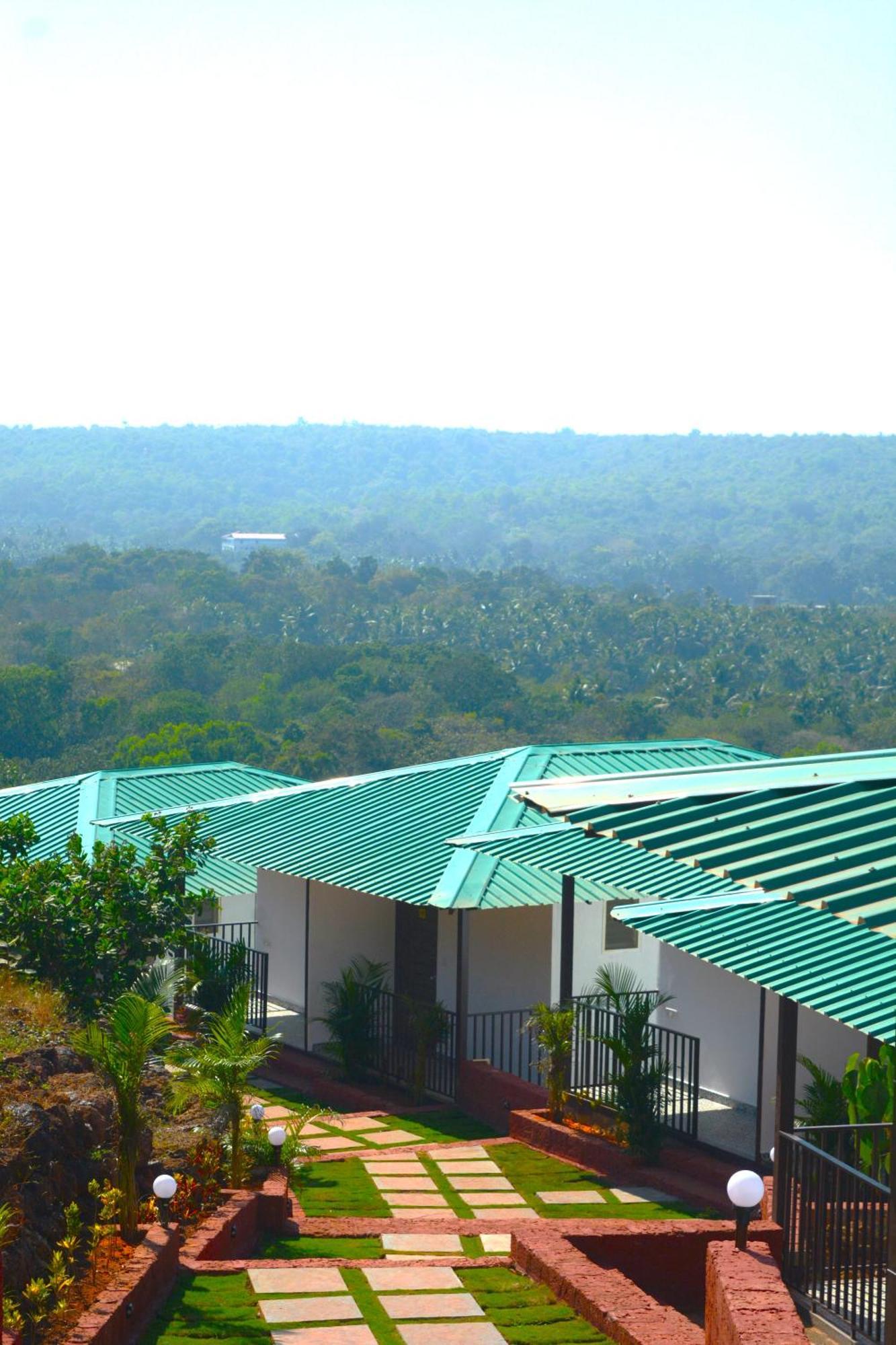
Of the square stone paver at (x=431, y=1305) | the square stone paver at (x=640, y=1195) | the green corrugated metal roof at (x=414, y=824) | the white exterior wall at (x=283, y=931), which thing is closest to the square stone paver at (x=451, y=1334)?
the square stone paver at (x=431, y=1305)

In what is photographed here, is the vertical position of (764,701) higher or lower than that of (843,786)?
lower

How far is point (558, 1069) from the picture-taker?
14.6 metres

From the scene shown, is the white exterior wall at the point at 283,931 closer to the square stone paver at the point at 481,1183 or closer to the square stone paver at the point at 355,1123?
the square stone paver at the point at 355,1123

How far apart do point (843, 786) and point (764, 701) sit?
76511 mm

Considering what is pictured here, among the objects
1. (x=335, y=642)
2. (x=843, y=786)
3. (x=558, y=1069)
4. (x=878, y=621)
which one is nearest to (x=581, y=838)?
(x=558, y=1069)

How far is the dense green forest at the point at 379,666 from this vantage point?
223 ft

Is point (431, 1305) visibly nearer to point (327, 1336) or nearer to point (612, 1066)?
point (327, 1336)

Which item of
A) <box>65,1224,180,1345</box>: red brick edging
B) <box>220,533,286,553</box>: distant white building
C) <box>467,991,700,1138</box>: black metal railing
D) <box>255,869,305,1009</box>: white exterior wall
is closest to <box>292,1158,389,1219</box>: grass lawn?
<box>467,991,700,1138</box>: black metal railing

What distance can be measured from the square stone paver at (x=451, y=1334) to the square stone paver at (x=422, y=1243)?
5.76ft

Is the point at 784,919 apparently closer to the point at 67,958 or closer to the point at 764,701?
the point at 67,958

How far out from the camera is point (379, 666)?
8206cm

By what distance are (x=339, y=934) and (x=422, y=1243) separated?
27.4 feet

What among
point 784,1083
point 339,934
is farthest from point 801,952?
point 339,934

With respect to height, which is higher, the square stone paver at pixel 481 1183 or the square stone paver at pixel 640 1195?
the square stone paver at pixel 640 1195
